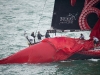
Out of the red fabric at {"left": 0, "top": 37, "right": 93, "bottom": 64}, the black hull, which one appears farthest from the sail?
the black hull

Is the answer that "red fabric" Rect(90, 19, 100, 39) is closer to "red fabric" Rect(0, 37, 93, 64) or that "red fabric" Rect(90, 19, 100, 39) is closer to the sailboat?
the sailboat

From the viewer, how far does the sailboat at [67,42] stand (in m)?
29.6

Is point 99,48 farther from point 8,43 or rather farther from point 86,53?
point 8,43

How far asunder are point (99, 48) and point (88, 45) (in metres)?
1.22

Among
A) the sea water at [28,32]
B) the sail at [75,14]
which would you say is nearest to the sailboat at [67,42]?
the sail at [75,14]

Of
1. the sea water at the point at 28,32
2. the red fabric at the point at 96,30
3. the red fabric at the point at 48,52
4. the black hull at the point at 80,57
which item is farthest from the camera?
the red fabric at the point at 96,30

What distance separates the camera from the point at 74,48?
30.0 meters

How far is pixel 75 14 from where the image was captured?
30.0 metres

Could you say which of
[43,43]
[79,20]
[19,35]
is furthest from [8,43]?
[79,20]

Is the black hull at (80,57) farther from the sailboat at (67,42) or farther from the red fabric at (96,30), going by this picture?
the red fabric at (96,30)

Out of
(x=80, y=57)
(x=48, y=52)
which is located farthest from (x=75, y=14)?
(x=48, y=52)

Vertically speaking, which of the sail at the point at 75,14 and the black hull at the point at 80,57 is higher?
the sail at the point at 75,14

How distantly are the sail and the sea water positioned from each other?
3.73 metres

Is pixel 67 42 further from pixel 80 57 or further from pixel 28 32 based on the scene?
pixel 28 32
